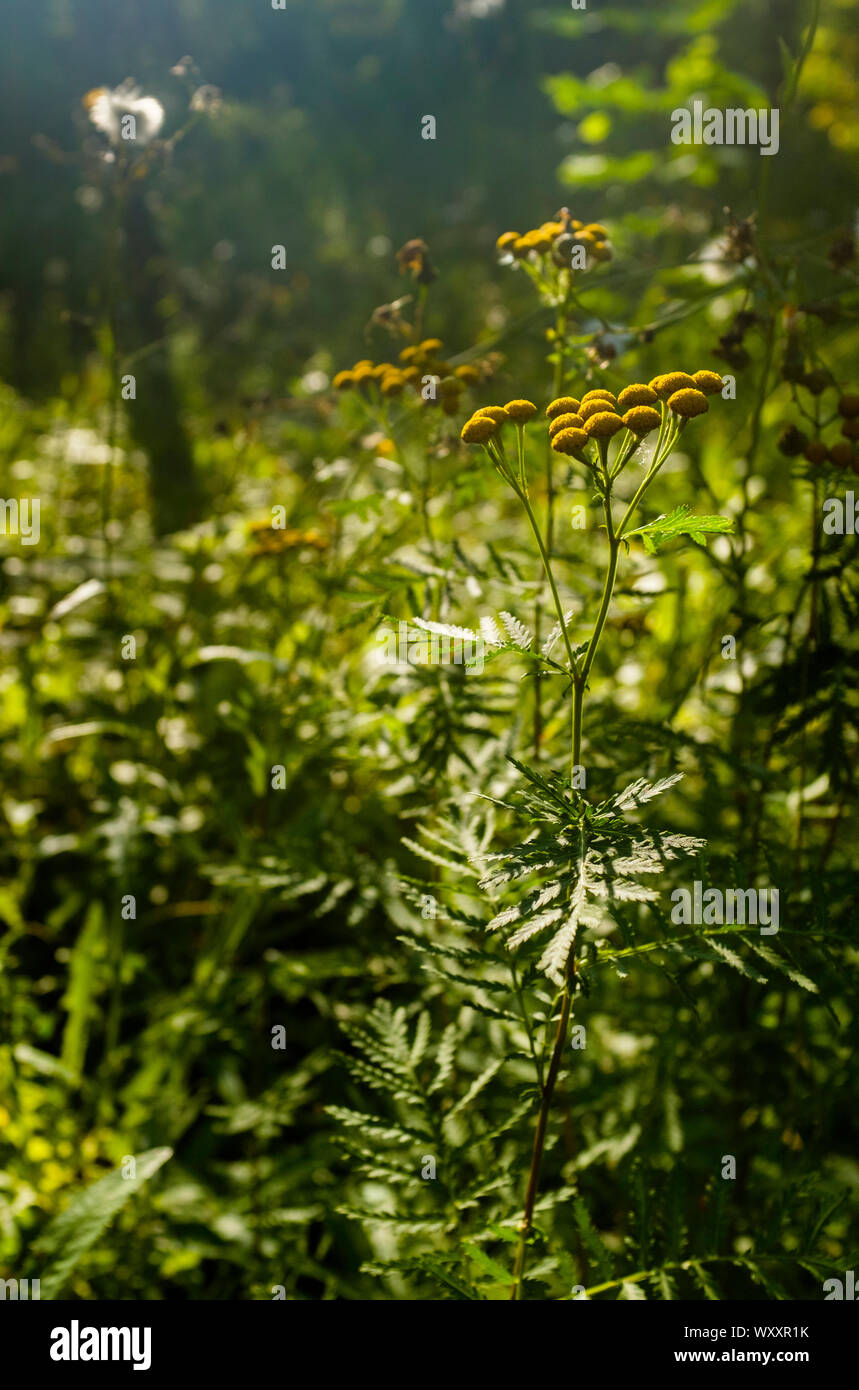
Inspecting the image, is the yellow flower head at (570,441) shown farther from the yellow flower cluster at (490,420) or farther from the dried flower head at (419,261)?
the dried flower head at (419,261)

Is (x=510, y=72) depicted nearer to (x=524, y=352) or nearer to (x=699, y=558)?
(x=524, y=352)

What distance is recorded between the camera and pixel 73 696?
204cm

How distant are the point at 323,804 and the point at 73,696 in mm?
848

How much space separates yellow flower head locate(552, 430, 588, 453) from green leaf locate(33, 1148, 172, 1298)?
0.82 metres

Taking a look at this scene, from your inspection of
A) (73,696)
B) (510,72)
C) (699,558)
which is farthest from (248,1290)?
(510,72)

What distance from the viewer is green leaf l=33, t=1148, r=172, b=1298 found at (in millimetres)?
983

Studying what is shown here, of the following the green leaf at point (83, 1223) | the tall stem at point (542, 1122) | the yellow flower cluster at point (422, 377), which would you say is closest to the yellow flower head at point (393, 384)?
the yellow flower cluster at point (422, 377)

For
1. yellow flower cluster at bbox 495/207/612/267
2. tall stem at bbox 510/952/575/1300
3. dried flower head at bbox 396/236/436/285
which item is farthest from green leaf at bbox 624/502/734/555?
dried flower head at bbox 396/236/436/285

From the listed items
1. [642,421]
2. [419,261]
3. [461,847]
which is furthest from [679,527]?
[419,261]

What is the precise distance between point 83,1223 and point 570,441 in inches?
37.9

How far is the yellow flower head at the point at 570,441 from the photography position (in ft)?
2.05

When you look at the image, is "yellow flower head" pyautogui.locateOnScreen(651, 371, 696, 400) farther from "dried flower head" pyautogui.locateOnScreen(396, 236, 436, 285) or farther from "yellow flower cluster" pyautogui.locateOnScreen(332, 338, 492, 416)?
"dried flower head" pyautogui.locateOnScreen(396, 236, 436, 285)

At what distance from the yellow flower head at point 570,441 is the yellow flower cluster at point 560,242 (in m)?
0.50

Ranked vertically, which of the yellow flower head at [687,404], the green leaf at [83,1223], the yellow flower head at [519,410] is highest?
the yellow flower head at [519,410]
